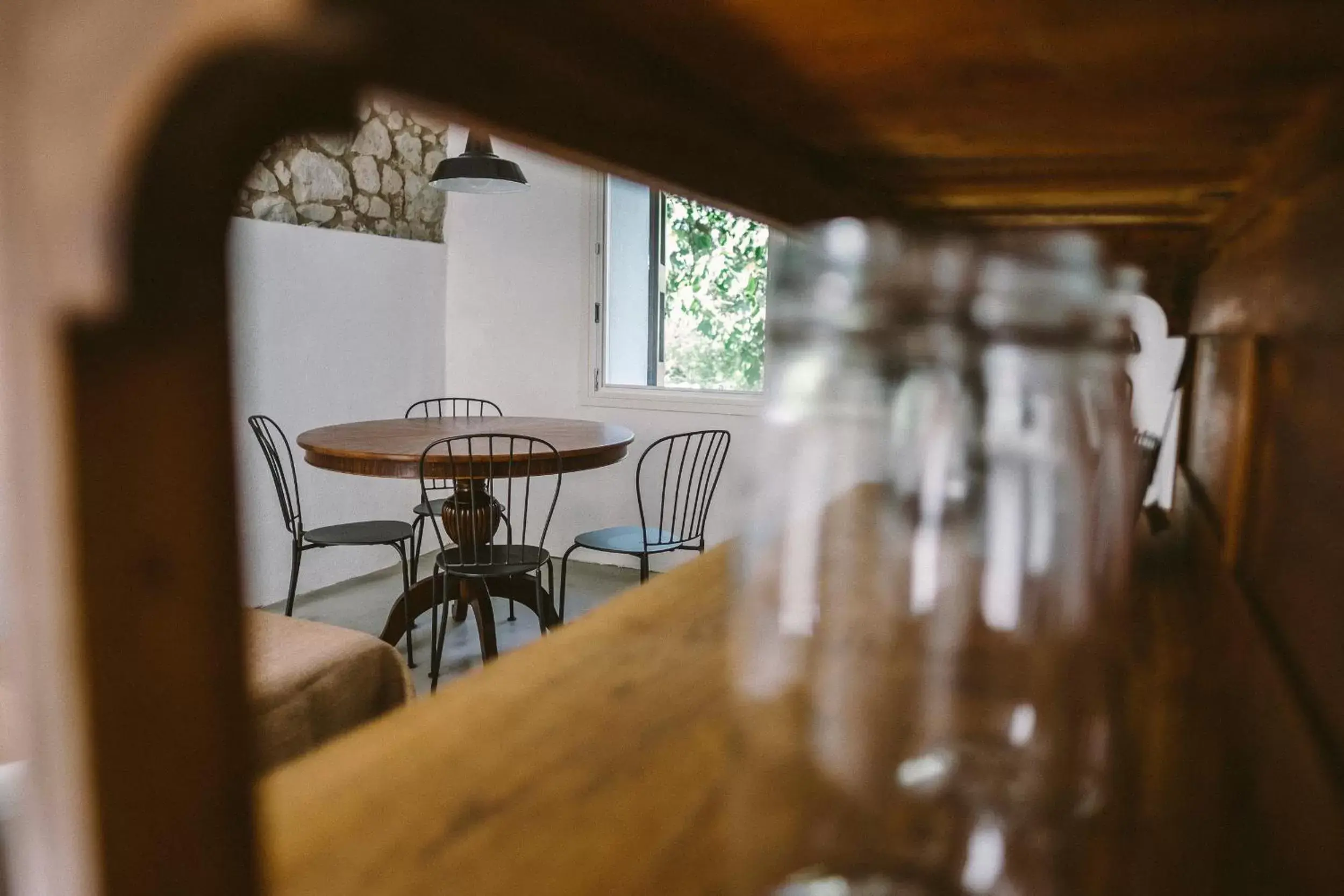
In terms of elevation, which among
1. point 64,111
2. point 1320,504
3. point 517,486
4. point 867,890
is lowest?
point 517,486

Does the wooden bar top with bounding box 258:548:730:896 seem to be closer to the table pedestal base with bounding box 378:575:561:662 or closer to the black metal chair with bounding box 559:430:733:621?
the table pedestal base with bounding box 378:575:561:662

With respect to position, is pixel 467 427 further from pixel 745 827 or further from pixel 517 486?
pixel 745 827

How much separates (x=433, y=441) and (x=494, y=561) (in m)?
0.39

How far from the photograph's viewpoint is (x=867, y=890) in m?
0.42

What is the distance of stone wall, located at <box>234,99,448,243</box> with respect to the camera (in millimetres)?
3102

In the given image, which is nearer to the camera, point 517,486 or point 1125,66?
point 1125,66

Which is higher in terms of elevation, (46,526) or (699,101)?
(699,101)

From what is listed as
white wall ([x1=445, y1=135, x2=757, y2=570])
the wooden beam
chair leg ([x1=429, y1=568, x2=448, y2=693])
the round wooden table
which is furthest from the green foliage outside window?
the wooden beam

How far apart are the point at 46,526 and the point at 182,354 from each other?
4 cm

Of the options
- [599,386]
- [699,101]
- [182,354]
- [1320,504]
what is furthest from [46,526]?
[599,386]

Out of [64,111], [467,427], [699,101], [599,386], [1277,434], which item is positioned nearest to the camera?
[64,111]

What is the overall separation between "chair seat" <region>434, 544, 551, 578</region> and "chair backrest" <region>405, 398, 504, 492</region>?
101 centimetres

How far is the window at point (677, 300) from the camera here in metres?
3.59

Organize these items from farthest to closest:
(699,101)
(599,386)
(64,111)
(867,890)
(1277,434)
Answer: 1. (599,386)
2. (1277,434)
3. (867,890)
4. (699,101)
5. (64,111)
